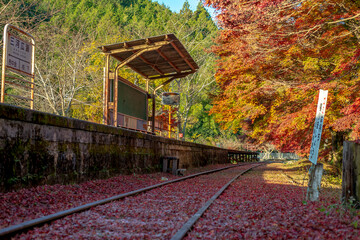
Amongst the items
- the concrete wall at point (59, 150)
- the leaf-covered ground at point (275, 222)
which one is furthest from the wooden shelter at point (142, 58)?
the leaf-covered ground at point (275, 222)

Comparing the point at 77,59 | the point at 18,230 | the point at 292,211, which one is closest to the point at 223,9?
the point at 292,211

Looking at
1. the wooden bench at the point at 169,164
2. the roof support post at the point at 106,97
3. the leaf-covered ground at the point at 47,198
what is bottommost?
the leaf-covered ground at the point at 47,198

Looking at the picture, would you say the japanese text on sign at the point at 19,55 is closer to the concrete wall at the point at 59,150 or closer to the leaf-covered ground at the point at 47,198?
the concrete wall at the point at 59,150

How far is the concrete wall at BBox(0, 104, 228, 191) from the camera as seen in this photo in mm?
5785

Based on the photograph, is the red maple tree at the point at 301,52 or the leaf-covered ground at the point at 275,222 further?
the red maple tree at the point at 301,52

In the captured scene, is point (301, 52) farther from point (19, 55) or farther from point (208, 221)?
point (19, 55)

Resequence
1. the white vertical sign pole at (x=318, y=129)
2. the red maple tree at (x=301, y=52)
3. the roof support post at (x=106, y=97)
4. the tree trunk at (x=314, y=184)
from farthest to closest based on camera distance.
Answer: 1. the roof support post at (x=106, y=97)
2. the red maple tree at (x=301, y=52)
3. the tree trunk at (x=314, y=184)
4. the white vertical sign pole at (x=318, y=129)

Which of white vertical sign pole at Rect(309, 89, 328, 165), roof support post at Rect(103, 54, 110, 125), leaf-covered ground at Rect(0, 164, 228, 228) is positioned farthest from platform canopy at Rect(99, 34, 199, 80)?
white vertical sign pole at Rect(309, 89, 328, 165)

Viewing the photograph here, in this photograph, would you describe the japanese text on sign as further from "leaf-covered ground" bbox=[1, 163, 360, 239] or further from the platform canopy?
the platform canopy

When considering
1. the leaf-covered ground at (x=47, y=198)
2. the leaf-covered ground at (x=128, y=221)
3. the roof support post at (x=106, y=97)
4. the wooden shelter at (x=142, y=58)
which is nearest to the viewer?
the leaf-covered ground at (x=128, y=221)

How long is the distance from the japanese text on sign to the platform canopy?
4632mm

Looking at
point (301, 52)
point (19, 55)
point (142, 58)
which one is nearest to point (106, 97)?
point (142, 58)

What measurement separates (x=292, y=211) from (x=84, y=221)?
11.0 ft

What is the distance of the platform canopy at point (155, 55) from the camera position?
12.3 meters
